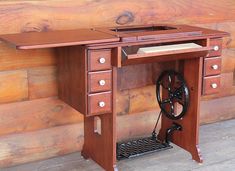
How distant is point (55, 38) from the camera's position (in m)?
2.48

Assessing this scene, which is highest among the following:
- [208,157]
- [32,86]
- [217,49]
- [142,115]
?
[217,49]

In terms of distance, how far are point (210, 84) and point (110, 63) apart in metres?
0.78

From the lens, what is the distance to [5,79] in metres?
2.83

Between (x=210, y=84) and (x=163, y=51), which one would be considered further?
(x=210, y=84)

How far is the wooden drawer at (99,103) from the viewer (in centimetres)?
257

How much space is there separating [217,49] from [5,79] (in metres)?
1.35

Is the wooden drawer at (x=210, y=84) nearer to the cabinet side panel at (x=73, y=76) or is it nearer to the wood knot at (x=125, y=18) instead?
the wood knot at (x=125, y=18)

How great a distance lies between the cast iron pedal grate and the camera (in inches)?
121

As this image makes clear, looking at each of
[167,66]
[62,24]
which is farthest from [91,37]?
[167,66]

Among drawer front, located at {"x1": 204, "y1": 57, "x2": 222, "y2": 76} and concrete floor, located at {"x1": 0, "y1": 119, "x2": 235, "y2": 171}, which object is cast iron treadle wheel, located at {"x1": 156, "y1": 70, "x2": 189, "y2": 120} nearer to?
drawer front, located at {"x1": 204, "y1": 57, "x2": 222, "y2": 76}

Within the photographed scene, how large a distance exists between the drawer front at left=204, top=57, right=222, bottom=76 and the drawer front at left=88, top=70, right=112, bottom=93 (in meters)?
0.70

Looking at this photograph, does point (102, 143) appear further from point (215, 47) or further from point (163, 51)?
point (215, 47)

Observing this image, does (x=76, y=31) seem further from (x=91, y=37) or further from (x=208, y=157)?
(x=208, y=157)

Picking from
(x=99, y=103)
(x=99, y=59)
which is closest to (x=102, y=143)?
(x=99, y=103)
